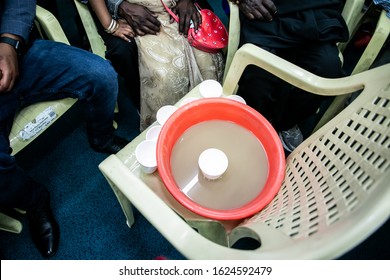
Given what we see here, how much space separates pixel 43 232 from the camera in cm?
113

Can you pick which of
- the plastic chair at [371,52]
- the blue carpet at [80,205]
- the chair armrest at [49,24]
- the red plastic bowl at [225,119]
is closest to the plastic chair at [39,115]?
the chair armrest at [49,24]

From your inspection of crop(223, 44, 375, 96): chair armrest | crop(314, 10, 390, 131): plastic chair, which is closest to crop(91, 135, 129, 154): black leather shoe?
crop(223, 44, 375, 96): chair armrest

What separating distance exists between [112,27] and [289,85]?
733 millimetres

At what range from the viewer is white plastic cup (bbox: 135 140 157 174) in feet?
2.57

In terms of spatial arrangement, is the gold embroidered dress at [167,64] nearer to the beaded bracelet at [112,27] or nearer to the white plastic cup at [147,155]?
the beaded bracelet at [112,27]

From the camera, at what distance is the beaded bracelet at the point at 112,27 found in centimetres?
112

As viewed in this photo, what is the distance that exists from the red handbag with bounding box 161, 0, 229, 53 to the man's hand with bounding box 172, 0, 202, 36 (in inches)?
0.7

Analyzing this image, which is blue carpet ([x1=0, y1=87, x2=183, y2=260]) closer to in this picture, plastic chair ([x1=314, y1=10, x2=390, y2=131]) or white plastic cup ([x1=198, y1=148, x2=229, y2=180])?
white plastic cup ([x1=198, y1=148, x2=229, y2=180])

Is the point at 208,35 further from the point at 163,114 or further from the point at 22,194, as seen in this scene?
the point at 22,194

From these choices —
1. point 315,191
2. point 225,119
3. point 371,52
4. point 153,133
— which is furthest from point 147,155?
point 371,52

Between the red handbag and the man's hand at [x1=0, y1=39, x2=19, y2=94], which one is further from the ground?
the red handbag

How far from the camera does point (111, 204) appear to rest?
126 centimetres

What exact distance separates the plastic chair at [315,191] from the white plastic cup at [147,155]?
42mm
